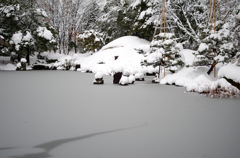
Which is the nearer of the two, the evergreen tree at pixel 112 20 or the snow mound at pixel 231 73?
the snow mound at pixel 231 73

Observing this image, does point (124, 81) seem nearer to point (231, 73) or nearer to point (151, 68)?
point (231, 73)

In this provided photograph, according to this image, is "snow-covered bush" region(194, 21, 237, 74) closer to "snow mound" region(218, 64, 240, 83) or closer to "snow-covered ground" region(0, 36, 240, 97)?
"snow-covered ground" region(0, 36, 240, 97)

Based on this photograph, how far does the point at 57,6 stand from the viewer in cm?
2053

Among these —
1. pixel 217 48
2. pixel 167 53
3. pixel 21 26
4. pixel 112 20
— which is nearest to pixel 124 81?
pixel 167 53

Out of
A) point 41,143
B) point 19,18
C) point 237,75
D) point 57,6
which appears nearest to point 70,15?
point 57,6

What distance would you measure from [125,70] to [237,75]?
3867mm

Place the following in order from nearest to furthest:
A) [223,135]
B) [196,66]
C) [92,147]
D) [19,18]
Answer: [92,147]
[223,135]
[196,66]
[19,18]

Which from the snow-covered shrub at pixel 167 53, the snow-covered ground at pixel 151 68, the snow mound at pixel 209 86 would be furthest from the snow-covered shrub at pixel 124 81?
the snow mound at pixel 209 86

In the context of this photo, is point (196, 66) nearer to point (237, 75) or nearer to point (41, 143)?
point (237, 75)

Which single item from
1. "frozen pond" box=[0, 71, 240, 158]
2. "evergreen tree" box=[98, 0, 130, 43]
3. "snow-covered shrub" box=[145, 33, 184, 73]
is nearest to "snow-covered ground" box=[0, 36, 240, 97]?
"snow-covered shrub" box=[145, 33, 184, 73]

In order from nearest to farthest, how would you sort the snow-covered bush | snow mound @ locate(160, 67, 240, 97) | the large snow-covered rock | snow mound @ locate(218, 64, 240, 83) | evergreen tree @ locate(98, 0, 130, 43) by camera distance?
snow mound @ locate(160, 67, 240, 97) < snow mound @ locate(218, 64, 240, 83) < the snow-covered bush < the large snow-covered rock < evergreen tree @ locate(98, 0, 130, 43)

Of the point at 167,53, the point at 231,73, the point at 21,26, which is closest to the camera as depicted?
the point at 231,73

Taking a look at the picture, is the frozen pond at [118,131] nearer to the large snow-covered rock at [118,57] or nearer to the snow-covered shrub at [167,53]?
the snow-covered shrub at [167,53]

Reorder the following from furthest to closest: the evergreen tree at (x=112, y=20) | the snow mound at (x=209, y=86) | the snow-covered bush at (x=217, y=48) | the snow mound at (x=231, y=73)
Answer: the evergreen tree at (x=112, y=20) → the snow-covered bush at (x=217, y=48) → the snow mound at (x=231, y=73) → the snow mound at (x=209, y=86)
